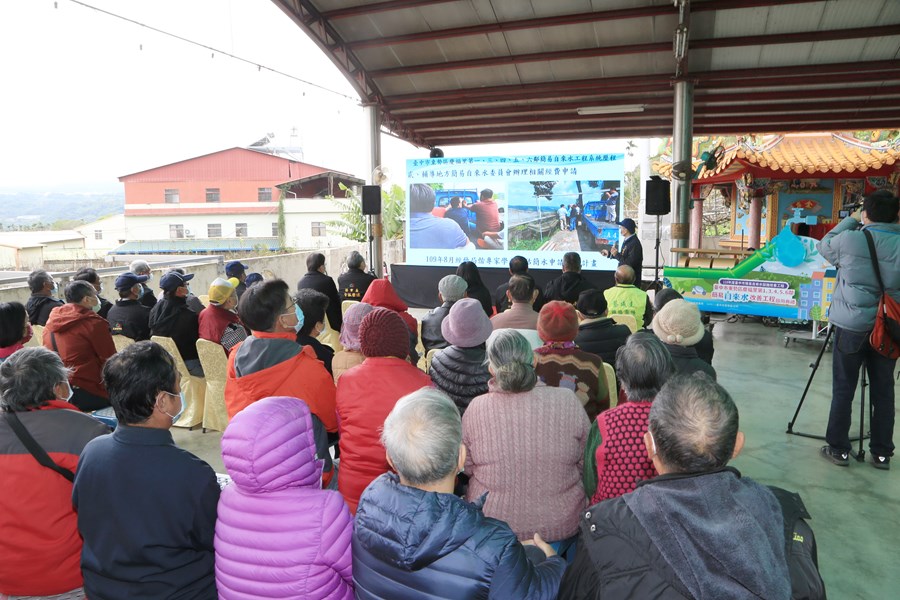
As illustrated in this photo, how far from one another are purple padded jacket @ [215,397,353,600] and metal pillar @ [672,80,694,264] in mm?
7773

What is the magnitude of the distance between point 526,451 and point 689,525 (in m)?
0.79

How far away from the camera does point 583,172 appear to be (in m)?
8.54

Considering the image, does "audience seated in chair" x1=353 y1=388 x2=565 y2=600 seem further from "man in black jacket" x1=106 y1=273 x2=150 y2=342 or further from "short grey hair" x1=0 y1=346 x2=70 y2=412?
"man in black jacket" x1=106 y1=273 x2=150 y2=342

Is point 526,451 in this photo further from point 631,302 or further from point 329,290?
point 329,290

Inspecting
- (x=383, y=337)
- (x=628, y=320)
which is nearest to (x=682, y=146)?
(x=628, y=320)

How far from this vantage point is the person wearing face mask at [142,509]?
1.42 m

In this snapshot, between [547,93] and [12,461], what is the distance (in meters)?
8.47

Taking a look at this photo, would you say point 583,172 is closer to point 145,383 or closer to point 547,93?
point 547,93

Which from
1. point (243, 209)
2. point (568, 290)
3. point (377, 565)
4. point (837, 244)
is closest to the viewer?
point (377, 565)

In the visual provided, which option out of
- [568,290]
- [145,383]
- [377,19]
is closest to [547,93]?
[377,19]

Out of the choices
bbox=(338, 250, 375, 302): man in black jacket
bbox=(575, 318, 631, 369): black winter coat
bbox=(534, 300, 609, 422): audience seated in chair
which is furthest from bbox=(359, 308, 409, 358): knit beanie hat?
bbox=(338, 250, 375, 302): man in black jacket

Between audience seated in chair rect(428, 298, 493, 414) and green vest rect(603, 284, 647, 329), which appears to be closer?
audience seated in chair rect(428, 298, 493, 414)

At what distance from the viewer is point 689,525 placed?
986mm

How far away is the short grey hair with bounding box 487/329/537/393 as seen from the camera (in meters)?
1.79
